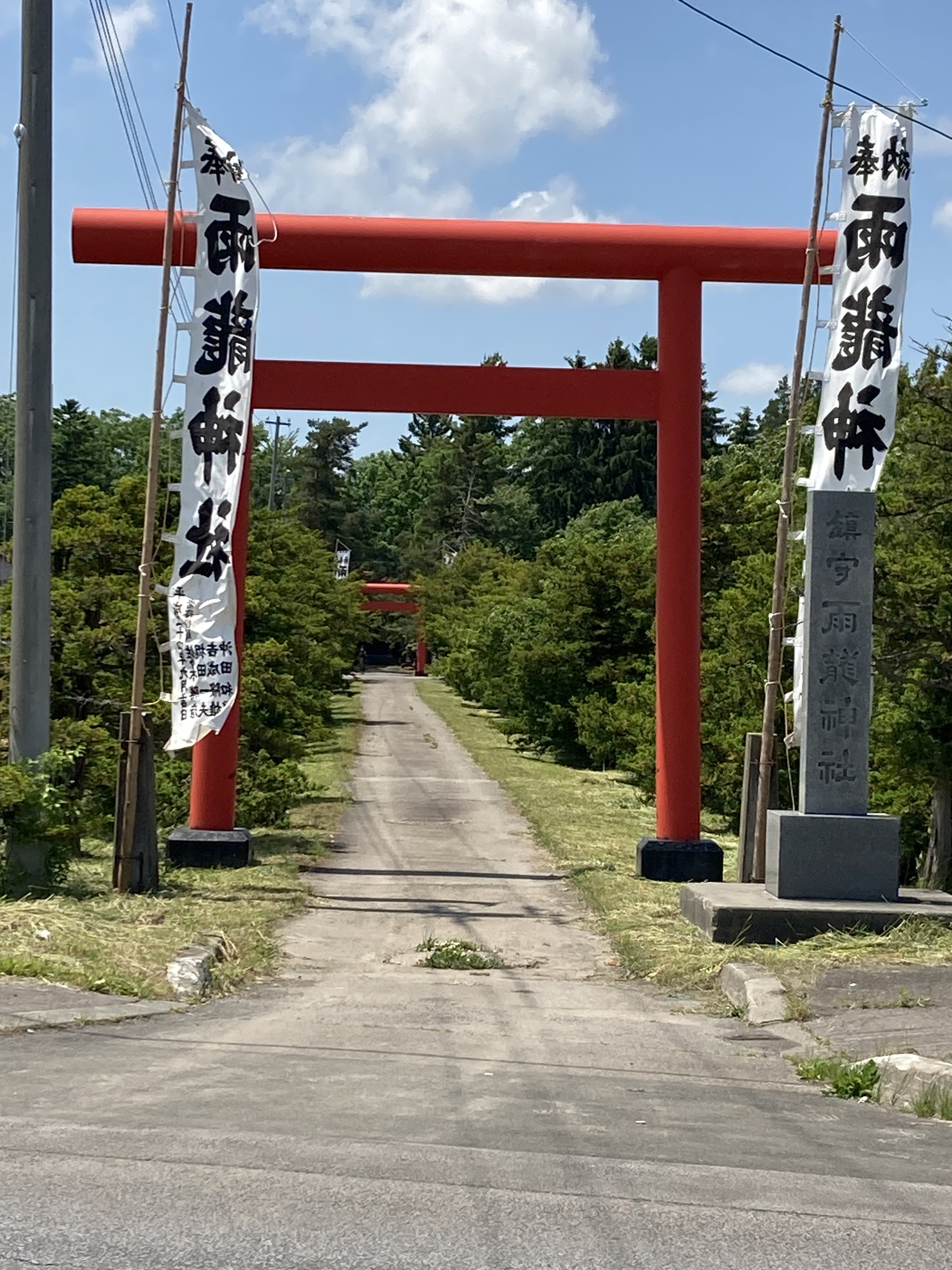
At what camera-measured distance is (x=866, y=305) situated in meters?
10.9

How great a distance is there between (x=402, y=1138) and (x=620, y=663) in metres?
23.7

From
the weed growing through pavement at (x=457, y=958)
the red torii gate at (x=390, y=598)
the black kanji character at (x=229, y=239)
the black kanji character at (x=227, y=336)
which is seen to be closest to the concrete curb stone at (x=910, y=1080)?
the weed growing through pavement at (x=457, y=958)

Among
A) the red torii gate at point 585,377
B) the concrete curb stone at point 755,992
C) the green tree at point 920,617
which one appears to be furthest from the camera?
the green tree at point 920,617

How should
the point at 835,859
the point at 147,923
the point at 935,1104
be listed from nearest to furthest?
the point at 935,1104 → the point at 147,923 → the point at 835,859

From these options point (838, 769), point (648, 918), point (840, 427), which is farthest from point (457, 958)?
point (840, 427)

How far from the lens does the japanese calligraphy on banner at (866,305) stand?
10.7 m

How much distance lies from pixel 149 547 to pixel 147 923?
9.67ft

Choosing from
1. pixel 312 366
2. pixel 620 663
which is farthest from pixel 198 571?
pixel 620 663

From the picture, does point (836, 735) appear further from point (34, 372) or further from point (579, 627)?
point (579, 627)

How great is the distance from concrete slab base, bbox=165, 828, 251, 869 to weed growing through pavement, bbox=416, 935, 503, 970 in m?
3.26

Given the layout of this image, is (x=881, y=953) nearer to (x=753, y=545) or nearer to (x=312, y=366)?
(x=312, y=366)

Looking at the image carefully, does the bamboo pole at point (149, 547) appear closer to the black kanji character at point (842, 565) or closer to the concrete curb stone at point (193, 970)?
the concrete curb stone at point (193, 970)

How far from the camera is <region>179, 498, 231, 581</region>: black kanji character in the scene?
11406 millimetres

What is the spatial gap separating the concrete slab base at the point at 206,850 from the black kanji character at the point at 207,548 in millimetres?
2728
